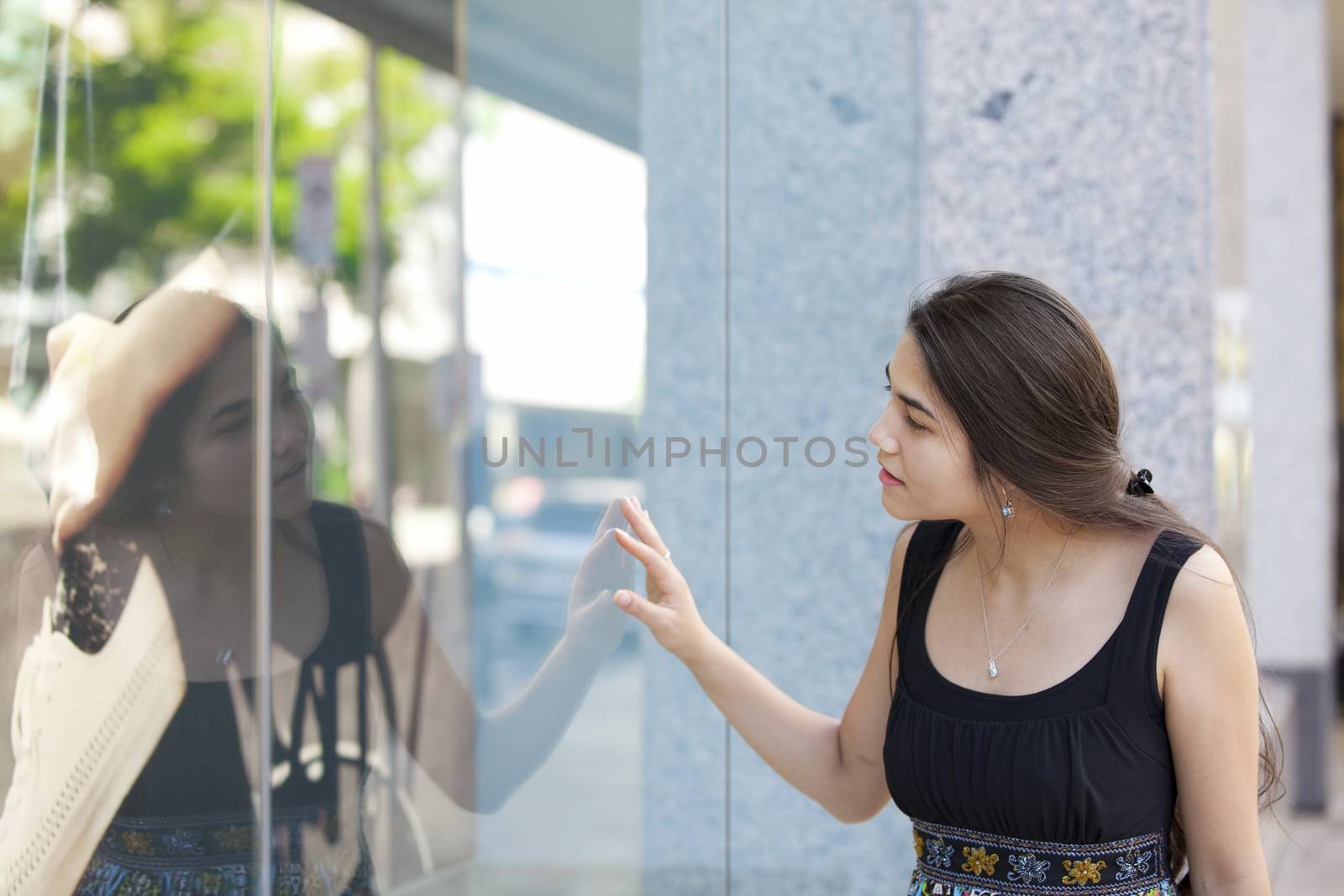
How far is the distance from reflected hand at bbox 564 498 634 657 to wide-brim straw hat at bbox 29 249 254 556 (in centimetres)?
76

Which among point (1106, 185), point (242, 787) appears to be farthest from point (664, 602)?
point (1106, 185)

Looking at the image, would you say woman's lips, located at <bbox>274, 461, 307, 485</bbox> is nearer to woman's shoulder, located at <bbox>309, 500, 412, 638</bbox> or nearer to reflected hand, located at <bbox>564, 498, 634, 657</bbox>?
woman's shoulder, located at <bbox>309, 500, 412, 638</bbox>

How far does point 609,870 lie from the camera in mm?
2494

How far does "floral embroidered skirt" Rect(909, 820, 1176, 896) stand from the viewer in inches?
62.3

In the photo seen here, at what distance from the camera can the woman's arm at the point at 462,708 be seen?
2266mm

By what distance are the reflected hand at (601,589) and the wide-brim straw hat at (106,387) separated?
2.51ft

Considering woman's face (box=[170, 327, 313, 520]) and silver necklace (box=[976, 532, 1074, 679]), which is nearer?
silver necklace (box=[976, 532, 1074, 679])

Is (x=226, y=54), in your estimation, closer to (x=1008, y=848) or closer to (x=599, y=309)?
(x=599, y=309)

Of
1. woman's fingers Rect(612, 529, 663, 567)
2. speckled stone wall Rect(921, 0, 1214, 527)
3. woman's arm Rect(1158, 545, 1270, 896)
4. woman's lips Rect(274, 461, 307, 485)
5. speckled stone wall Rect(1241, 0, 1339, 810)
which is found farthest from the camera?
speckled stone wall Rect(1241, 0, 1339, 810)

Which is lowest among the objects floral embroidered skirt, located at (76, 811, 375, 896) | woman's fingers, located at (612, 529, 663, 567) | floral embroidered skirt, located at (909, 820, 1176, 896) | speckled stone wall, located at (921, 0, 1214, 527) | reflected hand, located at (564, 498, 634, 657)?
floral embroidered skirt, located at (76, 811, 375, 896)

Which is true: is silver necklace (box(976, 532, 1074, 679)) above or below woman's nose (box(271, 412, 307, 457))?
below

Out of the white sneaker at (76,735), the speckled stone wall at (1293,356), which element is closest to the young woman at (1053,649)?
the white sneaker at (76,735)

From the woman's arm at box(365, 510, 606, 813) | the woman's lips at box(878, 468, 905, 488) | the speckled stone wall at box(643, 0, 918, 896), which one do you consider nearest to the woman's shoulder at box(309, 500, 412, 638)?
the woman's arm at box(365, 510, 606, 813)

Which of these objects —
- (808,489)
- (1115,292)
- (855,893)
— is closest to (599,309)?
(808,489)
